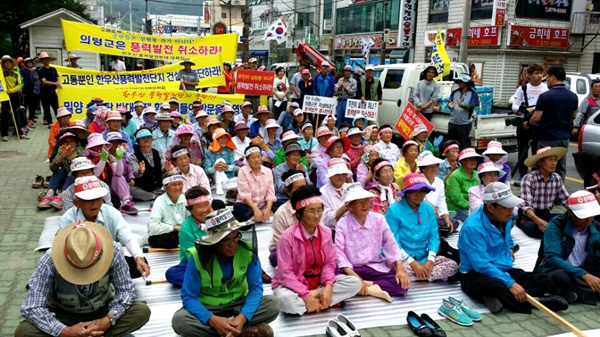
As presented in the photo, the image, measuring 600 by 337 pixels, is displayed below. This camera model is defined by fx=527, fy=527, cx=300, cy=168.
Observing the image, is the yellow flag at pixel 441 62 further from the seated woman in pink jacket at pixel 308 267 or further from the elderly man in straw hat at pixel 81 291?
the elderly man in straw hat at pixel 81 291

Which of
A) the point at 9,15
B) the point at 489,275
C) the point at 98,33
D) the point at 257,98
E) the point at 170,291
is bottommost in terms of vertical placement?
the point at 170,291

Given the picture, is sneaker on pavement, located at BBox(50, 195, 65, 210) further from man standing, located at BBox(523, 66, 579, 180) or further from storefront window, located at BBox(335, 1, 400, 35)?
storefront window, located at BBox(335, 1, 400, 35)

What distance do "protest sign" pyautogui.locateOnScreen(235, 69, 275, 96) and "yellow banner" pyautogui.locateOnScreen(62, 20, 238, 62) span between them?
3.37ft

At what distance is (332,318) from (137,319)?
162 cm

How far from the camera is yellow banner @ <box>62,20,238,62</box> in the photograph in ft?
37.6

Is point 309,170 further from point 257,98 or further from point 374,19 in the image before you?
point 374,19

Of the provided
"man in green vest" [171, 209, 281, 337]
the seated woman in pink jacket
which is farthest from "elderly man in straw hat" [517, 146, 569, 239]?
"man in green vest" [171, 209, 281, 337]

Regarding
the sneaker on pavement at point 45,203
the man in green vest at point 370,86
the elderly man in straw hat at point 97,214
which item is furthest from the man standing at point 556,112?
the sneaker on pavement at point 45,203

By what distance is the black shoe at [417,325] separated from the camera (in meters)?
4.18

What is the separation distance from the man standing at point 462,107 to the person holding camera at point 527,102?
2.93 ft

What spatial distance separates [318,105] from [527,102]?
13.7 ft

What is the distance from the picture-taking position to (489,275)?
4.71 meters

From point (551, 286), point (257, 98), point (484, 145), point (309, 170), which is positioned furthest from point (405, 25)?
point (551, 286)

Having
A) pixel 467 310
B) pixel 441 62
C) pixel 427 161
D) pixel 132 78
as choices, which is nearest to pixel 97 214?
pixel 467 310
